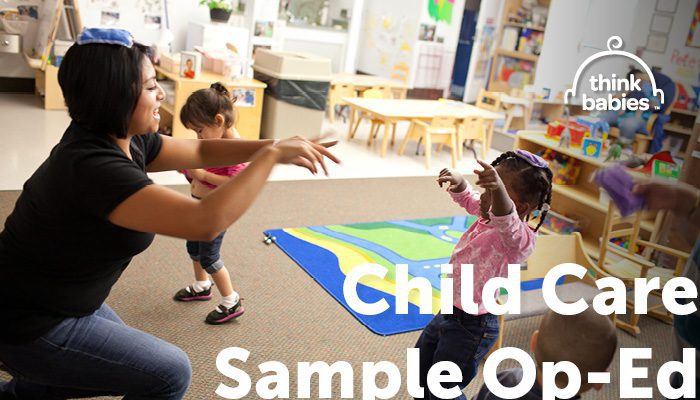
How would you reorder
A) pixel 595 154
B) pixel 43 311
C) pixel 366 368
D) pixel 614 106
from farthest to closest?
pixel 614 106, pixel 595 154, pixel 366 368, pixel 43 311

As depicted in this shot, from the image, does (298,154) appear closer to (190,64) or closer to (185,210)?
(185,210)

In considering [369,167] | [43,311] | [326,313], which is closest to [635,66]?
[369,167]

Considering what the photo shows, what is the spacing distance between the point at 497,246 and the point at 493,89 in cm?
851

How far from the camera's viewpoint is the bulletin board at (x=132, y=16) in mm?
7203

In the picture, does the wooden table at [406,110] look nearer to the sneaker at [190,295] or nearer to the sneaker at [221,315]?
the sneaker at [190,295]

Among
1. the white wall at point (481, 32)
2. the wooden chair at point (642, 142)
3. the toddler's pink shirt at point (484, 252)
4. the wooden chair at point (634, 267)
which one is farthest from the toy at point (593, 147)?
the white wall at point (481, 32)

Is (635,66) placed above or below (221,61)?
above

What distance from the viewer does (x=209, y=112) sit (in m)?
2.78

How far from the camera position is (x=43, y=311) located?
1497 millimetres

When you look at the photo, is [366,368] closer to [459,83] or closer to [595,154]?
[595,154]

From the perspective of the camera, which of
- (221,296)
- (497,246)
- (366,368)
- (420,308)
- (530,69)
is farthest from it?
(530,69)

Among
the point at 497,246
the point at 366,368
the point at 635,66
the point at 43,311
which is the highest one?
the point at 635,66

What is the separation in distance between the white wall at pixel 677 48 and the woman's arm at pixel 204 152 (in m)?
7.18

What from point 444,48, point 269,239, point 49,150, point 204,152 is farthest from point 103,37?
point 444,48
